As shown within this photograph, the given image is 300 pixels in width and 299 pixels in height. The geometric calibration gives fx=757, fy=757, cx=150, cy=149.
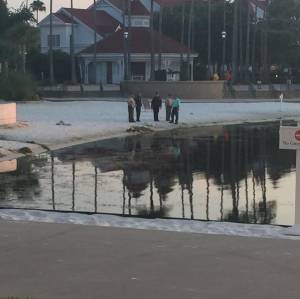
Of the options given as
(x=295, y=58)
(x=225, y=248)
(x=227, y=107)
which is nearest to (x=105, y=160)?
(x=225, y=248)

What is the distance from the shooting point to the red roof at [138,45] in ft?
258

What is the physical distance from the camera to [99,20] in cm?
9381

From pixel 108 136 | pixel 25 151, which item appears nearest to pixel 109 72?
pixel 108 136

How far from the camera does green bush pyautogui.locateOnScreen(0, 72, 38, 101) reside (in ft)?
171

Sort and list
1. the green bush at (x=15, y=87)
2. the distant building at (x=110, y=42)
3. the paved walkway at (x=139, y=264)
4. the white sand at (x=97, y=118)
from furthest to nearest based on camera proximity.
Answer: the distant building at (x=110, y=42)
the green bush at (x=15, y=87)
the white sand at (x=97, y=118)
the paved walkway at (x=139, y=264)

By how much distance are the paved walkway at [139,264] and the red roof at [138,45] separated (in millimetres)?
69530

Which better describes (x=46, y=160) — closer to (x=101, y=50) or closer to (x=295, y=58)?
(x=101, y=50)

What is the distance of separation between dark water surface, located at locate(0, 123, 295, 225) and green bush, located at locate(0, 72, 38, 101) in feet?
88.7

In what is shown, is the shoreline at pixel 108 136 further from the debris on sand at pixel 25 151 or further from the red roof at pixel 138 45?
the red roof at pixel 138 45

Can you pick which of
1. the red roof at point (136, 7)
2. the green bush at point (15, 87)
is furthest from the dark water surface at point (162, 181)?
the red roof at point (136, 7)

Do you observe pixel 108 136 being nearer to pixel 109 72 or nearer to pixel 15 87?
pixel 15 87

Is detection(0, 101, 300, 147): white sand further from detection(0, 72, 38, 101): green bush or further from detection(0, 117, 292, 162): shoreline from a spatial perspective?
detection(0, 72, 38, 101): green bush

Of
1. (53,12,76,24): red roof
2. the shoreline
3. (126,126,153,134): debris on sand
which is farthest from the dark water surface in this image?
(53,12,76,24): red roof

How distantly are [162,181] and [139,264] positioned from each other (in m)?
9.22
